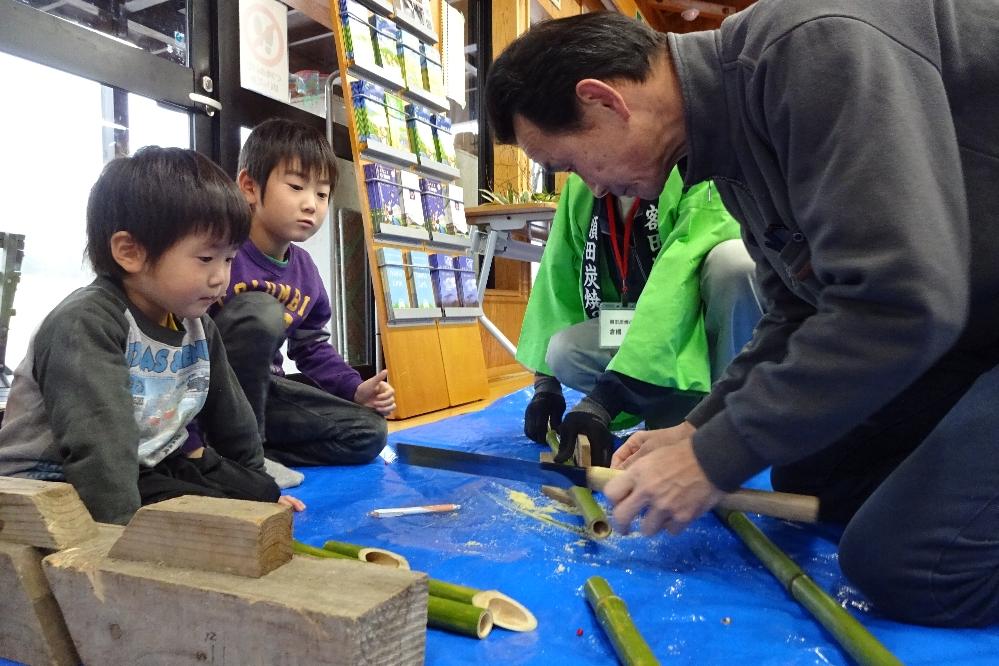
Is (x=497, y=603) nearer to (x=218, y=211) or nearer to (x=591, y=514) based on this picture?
(x=591, y=514)

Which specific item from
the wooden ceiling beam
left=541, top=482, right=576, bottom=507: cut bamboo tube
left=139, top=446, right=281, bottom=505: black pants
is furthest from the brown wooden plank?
the wooden ceiling beam

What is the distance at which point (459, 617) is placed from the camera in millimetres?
768

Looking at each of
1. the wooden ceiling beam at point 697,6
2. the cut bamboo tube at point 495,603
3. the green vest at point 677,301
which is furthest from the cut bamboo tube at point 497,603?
the wooden ceiling beam at point 697,6

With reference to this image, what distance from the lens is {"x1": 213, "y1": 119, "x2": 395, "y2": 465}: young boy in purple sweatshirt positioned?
4.99 feet

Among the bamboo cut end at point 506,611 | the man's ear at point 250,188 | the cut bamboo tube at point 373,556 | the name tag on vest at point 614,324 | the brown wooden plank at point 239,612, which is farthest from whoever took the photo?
the name tag on vest at point 614,324

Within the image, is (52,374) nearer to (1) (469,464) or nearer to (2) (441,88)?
(1) (469,464)

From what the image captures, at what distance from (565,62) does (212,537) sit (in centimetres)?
65

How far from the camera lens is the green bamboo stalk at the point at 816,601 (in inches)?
27.1

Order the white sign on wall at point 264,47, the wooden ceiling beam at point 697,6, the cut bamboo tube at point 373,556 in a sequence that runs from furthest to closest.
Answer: the wooden ceiling beam at point 697,6
the white sign on wall at point 264,47
the cut bamboo tube at point 373,556

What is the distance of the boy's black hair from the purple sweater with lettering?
0.56ft

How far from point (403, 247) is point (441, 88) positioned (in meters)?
0.77

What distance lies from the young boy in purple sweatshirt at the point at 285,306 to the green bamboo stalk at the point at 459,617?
894mm

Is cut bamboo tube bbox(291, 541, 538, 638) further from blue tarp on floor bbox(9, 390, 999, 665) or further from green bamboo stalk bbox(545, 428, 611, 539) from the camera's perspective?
green bamboo stalk bbox(545, 428, 611, 539)

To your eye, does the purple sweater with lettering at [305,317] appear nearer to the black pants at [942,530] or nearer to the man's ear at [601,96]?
the man's ear at [601,96]
